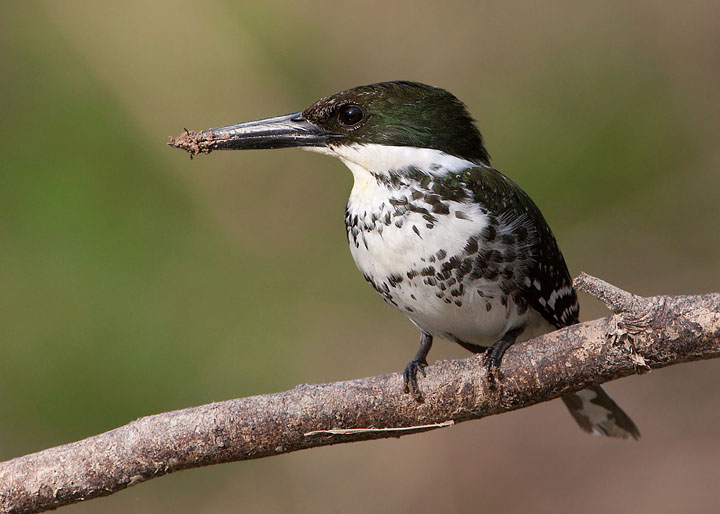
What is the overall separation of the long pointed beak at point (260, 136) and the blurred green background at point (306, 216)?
1762 mm

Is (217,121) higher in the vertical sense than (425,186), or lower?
higher

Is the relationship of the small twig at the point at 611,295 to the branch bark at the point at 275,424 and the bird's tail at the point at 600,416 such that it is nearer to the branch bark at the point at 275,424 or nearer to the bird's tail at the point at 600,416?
the branch bark at the point at 275,424

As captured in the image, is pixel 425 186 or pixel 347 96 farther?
pixel 347 96

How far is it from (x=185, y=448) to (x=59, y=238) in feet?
8.16

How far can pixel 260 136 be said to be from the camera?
9.45ft

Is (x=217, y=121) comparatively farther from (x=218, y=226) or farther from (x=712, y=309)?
(x=712, y=309)

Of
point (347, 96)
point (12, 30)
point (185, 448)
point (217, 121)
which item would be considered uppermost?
point (12, 30)

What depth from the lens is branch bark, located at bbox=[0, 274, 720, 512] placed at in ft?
7.70

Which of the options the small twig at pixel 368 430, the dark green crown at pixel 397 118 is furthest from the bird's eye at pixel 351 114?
the small twig at pixel 368 430

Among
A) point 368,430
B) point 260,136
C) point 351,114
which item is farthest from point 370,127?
point 368,430

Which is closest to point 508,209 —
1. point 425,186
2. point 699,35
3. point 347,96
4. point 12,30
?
point 425,186

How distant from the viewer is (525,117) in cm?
480

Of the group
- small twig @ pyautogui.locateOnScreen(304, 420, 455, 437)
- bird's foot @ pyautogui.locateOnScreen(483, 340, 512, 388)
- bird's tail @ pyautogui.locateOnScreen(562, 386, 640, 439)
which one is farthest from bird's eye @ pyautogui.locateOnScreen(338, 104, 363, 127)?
bird's tail @ pyautogui.locateOnScreen(562, 386, 640, 439)

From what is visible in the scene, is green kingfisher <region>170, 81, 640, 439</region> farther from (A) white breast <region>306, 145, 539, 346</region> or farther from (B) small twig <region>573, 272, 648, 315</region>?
(B) small twig <region>573, 272, 648, 315</region>
